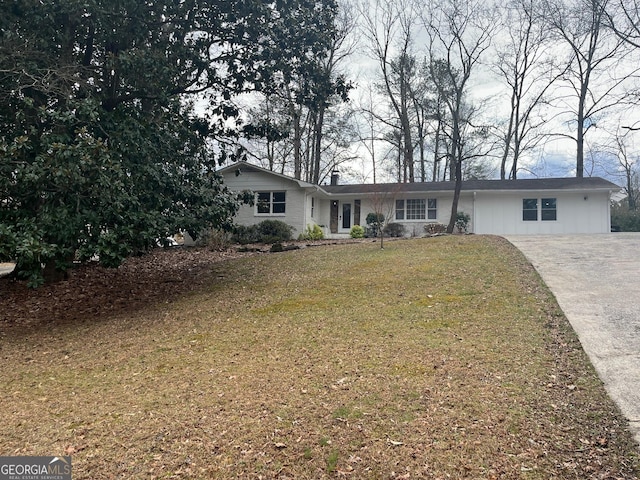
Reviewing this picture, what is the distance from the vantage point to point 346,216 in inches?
926

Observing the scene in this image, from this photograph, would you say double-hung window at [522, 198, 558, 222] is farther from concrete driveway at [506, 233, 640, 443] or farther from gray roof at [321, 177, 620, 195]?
concrete driveway at [506, 233, 640, 443]

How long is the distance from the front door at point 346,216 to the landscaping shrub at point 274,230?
197 inches

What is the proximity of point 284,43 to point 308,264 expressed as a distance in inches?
224

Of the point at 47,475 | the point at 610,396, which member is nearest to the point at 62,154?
the point at 47,475

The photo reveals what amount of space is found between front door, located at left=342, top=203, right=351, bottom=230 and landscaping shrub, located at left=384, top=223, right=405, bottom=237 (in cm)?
254

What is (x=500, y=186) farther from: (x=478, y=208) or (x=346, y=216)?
(x=346, y=216)

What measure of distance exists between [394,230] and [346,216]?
3042 millimetres

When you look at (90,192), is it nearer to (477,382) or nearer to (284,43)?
(284,43)

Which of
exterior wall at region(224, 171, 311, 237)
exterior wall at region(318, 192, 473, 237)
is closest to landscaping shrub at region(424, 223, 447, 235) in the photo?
exterior wall at region(318, 192, 473, 237)

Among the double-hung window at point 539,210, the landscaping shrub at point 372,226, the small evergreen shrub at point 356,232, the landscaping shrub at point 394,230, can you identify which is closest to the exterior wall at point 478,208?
the double-hung window at point 539,210

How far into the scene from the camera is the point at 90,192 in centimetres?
693

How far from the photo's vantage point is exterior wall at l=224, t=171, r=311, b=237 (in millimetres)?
19797

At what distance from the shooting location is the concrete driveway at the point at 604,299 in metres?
4.31

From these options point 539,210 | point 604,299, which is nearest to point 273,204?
point 539,210
